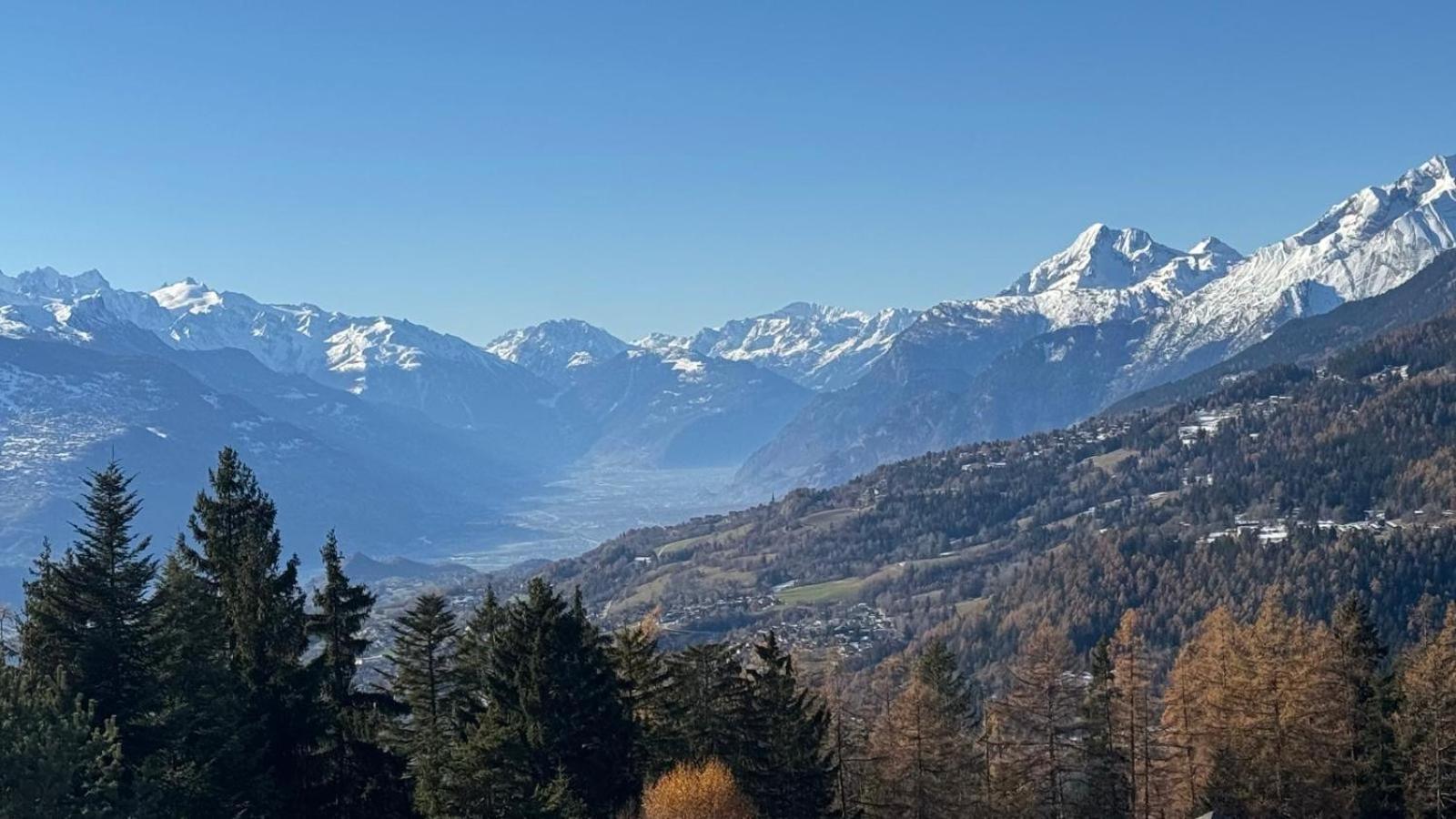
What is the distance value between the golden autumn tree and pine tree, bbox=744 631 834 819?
7.56m

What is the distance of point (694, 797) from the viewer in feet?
165

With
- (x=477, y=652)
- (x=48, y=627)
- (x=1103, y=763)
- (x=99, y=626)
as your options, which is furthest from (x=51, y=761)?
(x=1103, y=763)

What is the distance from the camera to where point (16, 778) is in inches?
1427

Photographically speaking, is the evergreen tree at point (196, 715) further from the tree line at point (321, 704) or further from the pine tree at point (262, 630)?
the pine tree at point (262, 630)

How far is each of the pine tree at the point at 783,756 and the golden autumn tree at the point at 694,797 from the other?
7557 mm

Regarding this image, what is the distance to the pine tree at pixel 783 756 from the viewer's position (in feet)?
199

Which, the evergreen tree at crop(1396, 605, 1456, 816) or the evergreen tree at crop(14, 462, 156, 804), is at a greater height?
the evergreen tree at crop(14, 462, 156, 804)

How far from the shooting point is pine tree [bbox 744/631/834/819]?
6053 centimetres

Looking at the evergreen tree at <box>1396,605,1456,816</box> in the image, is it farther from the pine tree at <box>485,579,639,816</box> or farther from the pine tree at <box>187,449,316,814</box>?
the pine tree at <box>187,449,316,814</box>

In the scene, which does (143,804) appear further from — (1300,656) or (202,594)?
(1300,656)

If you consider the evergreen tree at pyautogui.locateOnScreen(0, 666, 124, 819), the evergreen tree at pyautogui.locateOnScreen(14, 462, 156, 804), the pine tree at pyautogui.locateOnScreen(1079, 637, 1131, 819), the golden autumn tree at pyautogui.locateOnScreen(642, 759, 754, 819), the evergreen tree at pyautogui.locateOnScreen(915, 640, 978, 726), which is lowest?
the pine tree at pyautogui.locateOnScreen(1079, 637, 1131, 819)

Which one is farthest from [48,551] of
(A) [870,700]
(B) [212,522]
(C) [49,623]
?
(A) [870,700]

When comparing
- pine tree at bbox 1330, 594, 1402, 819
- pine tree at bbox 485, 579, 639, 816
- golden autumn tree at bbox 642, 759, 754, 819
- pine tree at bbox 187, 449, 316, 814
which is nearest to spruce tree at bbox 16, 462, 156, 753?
pine tree at bbox 187, 449, 316, 814

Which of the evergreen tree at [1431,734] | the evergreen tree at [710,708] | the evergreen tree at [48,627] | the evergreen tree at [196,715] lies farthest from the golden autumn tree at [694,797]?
the evergreen tree at [1431,734]
